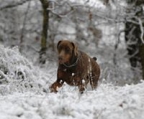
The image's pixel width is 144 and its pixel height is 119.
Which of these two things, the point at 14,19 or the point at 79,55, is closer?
the point at 79,55

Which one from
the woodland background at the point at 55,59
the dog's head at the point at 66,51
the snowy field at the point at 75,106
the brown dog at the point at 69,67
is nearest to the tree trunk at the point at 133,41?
the woodland background at the point at 55,59

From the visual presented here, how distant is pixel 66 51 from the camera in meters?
9.06

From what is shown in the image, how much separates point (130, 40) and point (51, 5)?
17.4ft

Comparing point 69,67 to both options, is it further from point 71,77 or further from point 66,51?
point 66,51

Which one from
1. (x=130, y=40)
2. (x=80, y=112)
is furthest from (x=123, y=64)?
(x=80, y=112)

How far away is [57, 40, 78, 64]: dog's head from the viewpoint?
9.01 m

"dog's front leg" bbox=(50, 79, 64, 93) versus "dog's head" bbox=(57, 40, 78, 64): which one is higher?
"dog's head" bbox=(57, 40, 78, 64)

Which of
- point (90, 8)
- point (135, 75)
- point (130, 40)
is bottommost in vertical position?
point (135, 75)

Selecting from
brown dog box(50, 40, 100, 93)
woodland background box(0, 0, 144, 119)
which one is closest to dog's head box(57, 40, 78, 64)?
brown dog box(50, 40, 100, 93)

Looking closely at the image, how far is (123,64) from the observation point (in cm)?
2147

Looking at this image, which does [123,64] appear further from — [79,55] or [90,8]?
[79,55]

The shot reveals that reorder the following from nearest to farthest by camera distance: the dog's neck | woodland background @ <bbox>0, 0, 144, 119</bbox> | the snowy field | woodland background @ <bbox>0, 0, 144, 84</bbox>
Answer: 1. the snowy field
2. woodland background @ <bbox>0, 0, 144, 119</bbox>
3. the dog's neck
4. woodland background @ <bbox>0, 0, 144, 84</bbox>

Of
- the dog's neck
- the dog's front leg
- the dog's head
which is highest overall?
the dog's head

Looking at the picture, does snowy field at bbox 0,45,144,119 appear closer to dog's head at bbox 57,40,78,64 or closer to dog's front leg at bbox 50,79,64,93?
dog's front leg at bbox 50,79,64,93
